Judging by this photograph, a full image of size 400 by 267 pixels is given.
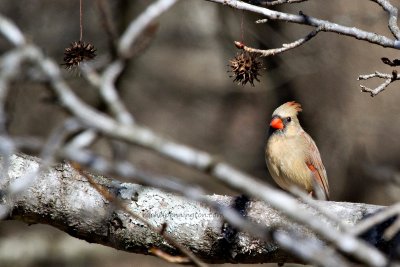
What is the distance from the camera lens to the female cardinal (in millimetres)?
5258

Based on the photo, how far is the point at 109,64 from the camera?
2.12 metres

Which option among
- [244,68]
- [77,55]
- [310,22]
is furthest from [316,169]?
[77,55]

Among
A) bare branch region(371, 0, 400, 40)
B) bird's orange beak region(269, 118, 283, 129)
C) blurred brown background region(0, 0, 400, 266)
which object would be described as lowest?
bare branch region(371, 0, 400, 40)

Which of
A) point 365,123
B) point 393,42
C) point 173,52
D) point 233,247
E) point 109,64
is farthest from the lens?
point 173,52

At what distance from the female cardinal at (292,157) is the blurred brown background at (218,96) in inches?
74.2

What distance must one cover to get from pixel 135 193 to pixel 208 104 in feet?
14.1

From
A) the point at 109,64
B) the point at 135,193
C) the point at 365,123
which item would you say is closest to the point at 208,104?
the point at 365,123


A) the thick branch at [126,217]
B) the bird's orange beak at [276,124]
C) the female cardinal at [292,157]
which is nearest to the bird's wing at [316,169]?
the female cardinal at [292,157]

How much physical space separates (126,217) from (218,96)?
4438mm

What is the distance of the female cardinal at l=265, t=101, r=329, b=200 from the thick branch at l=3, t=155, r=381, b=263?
159 cm

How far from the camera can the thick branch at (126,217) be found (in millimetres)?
3592

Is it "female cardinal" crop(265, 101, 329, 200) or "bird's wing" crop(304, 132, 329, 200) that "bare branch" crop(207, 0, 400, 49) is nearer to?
"female cardinal" crop(265, 101, 329, 200)

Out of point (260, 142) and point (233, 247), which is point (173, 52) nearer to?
point (260, 142)

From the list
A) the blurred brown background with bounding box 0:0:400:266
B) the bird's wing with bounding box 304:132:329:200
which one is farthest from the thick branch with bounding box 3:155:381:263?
the blurred brown background with bounding box 0:0:400:266
